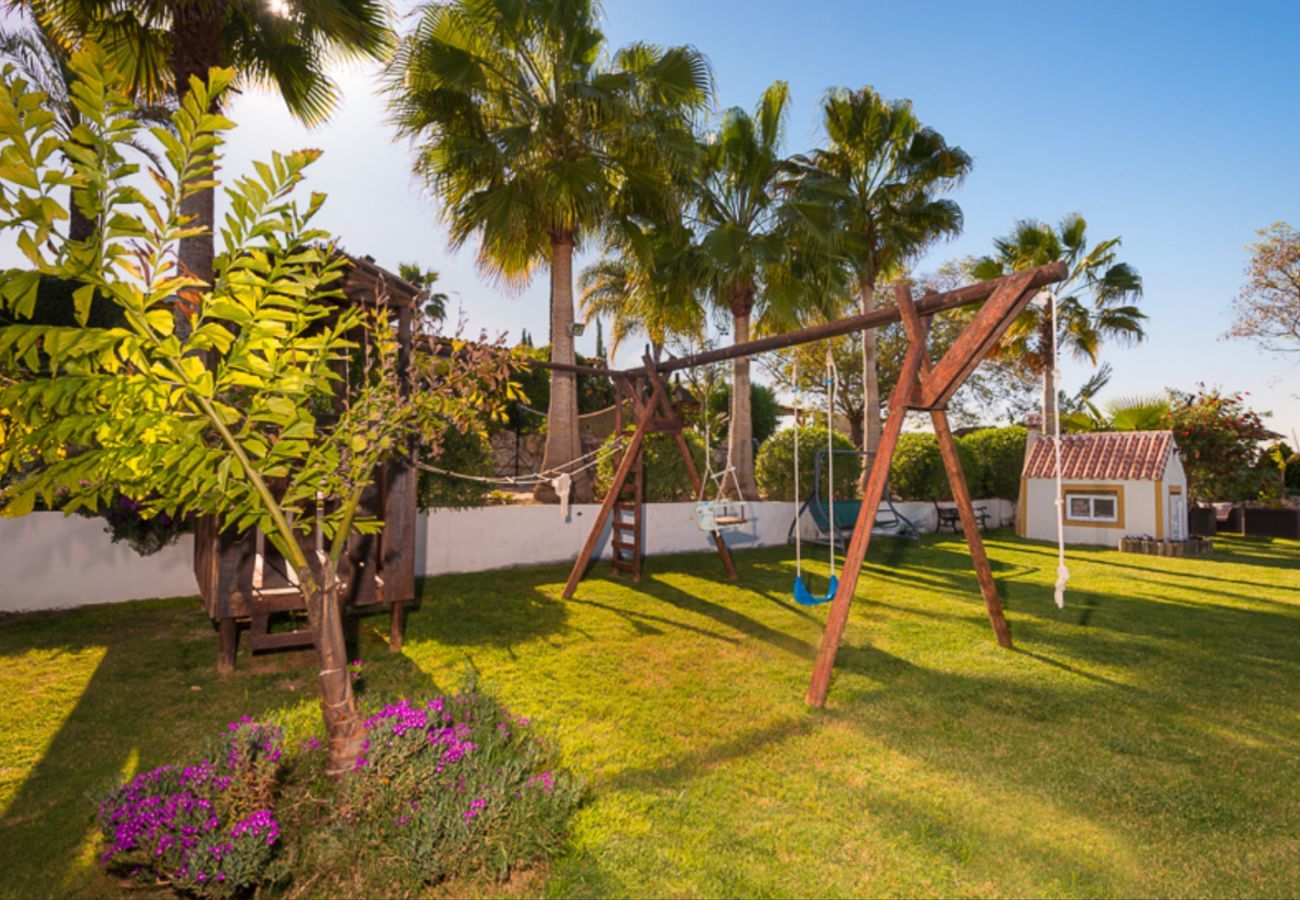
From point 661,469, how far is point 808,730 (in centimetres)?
928

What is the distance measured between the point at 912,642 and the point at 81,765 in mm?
7063

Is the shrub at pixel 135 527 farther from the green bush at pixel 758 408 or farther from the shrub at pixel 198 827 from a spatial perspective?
the green bush at pixel 758 408

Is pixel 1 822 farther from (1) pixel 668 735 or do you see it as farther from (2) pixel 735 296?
(2) pixel 735 296

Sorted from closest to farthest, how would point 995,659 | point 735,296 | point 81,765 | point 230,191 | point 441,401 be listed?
1. point 230,191
2. point 441,401
3. point 81,765
4. point 995,659
5. point 735,296

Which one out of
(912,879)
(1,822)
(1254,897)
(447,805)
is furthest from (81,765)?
(1254,897)

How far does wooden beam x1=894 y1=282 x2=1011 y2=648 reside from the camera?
18.1ft

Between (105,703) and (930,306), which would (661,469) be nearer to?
(930,306)

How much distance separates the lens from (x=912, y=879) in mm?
2863

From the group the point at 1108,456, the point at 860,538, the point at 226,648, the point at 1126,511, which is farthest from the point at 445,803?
the point at 1108,456

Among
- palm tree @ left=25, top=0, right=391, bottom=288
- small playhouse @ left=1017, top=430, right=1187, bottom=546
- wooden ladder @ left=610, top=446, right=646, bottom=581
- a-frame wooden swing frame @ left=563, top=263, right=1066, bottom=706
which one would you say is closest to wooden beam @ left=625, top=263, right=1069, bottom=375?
a-frame wooden swing frame @ left=563, top=263, right=1066, bottom=706

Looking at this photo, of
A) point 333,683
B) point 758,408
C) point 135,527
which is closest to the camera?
point 333,683

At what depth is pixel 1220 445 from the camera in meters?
17.0

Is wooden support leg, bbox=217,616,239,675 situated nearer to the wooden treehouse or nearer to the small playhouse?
the wooden treehouse

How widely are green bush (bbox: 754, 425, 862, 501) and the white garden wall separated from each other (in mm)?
989
